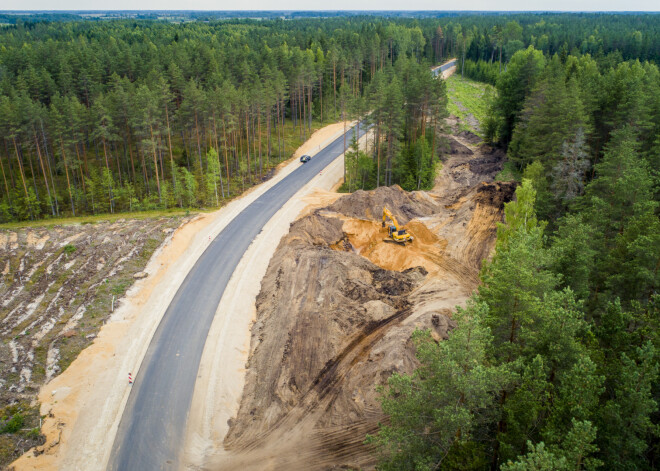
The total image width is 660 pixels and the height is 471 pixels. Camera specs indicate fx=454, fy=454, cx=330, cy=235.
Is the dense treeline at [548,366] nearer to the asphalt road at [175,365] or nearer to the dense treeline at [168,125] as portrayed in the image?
the asphalt road at [175,365]

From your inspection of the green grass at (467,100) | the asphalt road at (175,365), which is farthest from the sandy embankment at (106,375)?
the green grass at (467,100)

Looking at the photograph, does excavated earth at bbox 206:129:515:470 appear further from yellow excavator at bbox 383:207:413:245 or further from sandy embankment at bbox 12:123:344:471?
sandy embankment at bbox 12:123:344:471

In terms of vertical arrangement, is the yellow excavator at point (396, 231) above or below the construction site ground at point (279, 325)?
above

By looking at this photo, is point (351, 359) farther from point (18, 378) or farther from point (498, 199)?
point (498, 199)

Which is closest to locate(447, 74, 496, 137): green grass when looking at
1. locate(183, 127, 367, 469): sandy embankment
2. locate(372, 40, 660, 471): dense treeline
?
locate(183, 127, 367, 469): sandy embankment

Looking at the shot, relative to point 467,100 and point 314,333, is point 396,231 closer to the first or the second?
point 314,333

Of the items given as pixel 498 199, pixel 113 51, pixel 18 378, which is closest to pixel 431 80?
pixel 498 199

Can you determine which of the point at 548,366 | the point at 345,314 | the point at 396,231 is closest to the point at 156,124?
the point at 396,231
